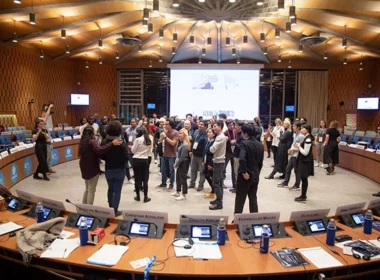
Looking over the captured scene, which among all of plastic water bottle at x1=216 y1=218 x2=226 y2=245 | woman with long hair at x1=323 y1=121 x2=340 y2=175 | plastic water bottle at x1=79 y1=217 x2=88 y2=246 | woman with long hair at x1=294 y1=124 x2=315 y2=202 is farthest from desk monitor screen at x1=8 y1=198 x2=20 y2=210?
woman with long hair at x1=323 y1=121 x2=340 y2=175

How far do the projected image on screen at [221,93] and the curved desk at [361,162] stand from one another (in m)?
5.89

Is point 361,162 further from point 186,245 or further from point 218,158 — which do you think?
point 186,245

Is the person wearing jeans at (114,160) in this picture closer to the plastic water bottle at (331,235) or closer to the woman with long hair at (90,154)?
the woman with long hair at (90,154)

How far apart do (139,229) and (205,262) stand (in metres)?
0.75

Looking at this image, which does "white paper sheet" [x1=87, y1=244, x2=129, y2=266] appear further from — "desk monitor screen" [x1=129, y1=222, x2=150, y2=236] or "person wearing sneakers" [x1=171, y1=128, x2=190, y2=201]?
"person wearing sneakers" [x1=171, y1=128, x2=190, y2=201]

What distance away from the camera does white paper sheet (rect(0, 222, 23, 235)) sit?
2.52 metres

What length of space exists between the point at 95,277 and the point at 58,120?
12993 millimetres

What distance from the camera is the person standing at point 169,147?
5128 mm

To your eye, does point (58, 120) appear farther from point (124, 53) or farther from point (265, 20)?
point (265, 20)

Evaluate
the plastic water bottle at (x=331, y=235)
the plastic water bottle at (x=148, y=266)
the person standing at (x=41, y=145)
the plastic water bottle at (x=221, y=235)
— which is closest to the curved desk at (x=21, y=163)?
the person standing at (x=41, y=145)

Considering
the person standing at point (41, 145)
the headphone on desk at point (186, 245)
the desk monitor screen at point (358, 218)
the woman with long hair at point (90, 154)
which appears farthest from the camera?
the person standing at point (41, 145)

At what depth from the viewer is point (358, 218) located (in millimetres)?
2861

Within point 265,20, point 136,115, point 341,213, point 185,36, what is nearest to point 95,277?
point 341,213

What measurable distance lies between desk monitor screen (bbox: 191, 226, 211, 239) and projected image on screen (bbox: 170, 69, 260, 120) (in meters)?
11.6
